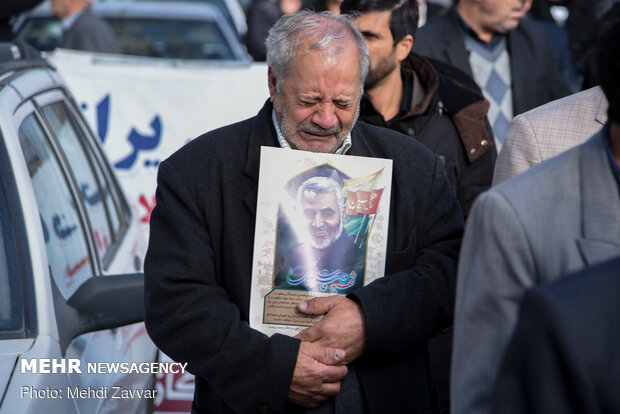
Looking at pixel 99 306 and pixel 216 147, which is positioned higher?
pixel 216 147

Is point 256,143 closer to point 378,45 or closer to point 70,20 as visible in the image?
point 378,45

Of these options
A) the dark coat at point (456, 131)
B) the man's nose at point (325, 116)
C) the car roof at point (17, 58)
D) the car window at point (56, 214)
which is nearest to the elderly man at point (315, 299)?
the man's nose at point (325, 116)

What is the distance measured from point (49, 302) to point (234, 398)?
2.23 feet

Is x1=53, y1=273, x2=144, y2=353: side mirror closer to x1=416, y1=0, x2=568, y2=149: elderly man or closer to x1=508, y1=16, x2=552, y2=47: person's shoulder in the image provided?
x1=416, y1=0, x2=568, y2=149: elderly man

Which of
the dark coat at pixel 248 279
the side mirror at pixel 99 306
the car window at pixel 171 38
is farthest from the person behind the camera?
the car window at pixel 171 38

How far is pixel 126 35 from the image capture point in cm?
898

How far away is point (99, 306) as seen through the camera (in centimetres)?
276

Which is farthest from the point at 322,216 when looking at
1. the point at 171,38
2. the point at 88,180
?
the point at 171,38

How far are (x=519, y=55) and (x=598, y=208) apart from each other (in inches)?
127

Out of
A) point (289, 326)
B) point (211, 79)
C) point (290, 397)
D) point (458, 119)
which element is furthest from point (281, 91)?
point (211, 79)

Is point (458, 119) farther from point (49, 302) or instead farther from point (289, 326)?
point (49, 302)

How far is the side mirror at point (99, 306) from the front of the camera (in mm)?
2639

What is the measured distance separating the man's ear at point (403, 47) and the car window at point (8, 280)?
1600 mm

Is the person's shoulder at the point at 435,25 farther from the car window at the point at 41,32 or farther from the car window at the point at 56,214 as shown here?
the car window at the point at 41,32
